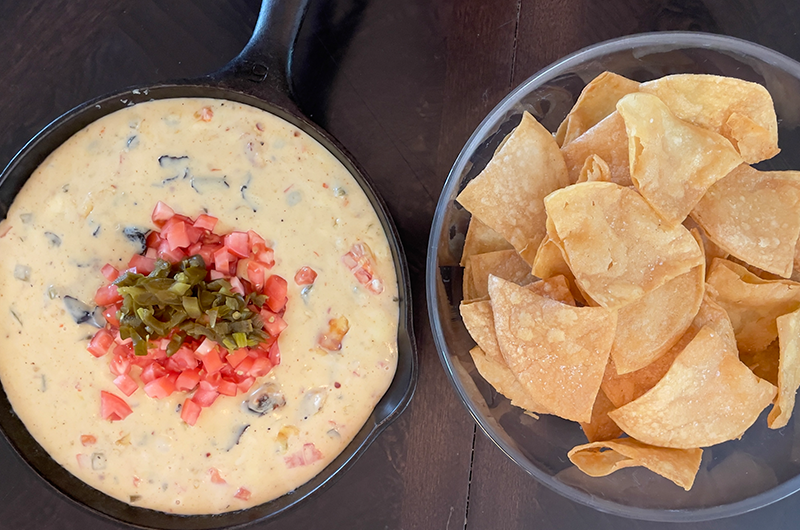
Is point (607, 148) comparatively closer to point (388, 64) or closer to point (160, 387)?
point (388, 64)

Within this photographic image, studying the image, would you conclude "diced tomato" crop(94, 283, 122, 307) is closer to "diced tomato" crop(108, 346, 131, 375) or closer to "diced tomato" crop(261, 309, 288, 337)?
"diced tomato" crop(108, 346, 131, 375)

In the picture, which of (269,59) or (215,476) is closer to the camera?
(269,59)

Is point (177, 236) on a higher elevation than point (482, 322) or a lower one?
higher

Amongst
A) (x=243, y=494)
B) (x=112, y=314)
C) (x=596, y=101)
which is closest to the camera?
(x=596, y=101)

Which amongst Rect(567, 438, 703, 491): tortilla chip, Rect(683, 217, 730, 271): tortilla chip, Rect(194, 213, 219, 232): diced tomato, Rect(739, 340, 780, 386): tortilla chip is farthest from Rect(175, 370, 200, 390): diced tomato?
Rect(739, 340, 780, 386): tortilla chip

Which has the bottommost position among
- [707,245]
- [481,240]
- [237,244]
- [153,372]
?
[707,245]

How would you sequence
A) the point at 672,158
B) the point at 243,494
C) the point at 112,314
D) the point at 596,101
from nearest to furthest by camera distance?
Result: the point at 672,158
the point at 596,101
the point at 112,314
the point at 243,494

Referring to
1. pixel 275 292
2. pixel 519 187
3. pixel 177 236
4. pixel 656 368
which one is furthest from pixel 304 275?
→ pixel 656 368
